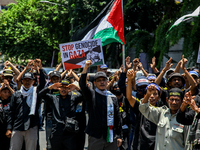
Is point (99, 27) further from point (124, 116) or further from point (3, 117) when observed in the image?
point (3, 117)

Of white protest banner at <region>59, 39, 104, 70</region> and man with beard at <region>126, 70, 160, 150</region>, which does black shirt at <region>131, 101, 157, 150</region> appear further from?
white protest banner at <region>59, 39, 104, 70</region>

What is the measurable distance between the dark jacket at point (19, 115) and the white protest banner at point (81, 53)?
83 cm

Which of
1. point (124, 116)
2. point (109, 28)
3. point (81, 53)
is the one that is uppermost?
point (109, 28)

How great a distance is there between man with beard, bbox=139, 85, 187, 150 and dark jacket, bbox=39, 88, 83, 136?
1.79 m

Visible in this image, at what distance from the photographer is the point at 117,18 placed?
26.1ft

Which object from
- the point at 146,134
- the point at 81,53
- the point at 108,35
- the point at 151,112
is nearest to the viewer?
the point at 151,112

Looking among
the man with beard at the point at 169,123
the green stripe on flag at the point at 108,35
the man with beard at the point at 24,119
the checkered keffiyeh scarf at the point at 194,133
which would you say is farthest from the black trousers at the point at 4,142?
the checkered keffiyeh scarf at the point at 194,133

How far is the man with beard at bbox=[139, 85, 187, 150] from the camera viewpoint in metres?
3.87

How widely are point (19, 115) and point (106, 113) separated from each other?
1.90m

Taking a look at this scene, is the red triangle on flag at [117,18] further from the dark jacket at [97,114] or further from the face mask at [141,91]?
the dark jacket at [97,114]

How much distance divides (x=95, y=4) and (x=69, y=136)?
1306cm

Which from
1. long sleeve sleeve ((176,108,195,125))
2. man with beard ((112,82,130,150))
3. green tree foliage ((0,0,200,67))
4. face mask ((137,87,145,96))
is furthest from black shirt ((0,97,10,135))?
green tree foliage ((0,0,200,67))

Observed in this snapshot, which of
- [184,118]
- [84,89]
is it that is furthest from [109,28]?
[184,118]

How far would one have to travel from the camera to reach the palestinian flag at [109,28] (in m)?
7.77
